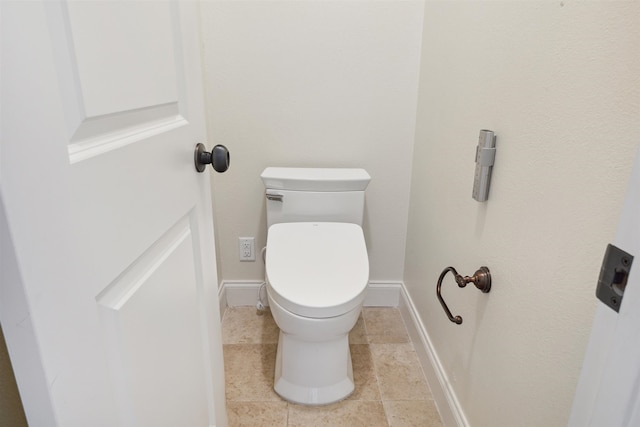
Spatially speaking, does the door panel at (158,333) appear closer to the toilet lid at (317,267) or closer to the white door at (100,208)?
the white door at (100,208)

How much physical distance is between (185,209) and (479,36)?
2.92ft

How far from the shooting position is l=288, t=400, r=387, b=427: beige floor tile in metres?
1.31

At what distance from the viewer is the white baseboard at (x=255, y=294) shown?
1934mm

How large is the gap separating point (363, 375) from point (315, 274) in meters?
0.50

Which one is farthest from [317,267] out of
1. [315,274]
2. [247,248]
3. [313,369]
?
[247,248]

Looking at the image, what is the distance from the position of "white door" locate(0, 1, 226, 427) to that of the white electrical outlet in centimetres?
106

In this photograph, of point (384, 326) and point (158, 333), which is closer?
point (158, 333)

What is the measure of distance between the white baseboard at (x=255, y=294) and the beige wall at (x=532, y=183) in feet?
1.98

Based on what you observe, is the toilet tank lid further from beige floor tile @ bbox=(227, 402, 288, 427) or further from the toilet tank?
beige floor tile @ bbox=(227, 402, 288, 427)

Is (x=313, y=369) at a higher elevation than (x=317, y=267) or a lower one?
lower

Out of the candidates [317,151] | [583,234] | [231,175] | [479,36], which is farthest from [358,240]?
[583,234]

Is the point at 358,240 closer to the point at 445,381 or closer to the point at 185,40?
the point at 445,381

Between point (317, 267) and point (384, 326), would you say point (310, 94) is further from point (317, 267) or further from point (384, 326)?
point (384, 326)

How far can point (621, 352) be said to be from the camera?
41cm
